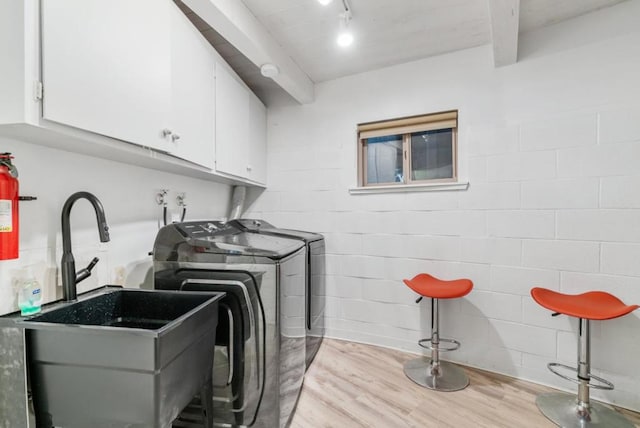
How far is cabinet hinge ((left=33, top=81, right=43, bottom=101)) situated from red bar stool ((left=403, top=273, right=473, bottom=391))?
215cm

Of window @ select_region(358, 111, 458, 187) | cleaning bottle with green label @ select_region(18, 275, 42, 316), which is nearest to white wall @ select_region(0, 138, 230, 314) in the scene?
cleaning bottle with green label @ select_region(18, 275, 42, 316)

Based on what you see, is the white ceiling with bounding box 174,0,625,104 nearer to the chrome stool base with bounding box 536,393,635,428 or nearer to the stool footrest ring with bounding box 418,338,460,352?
the stool footrest ring with bounding box 418,338,460,352

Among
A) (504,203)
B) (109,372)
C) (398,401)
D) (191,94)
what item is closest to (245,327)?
(109,372)

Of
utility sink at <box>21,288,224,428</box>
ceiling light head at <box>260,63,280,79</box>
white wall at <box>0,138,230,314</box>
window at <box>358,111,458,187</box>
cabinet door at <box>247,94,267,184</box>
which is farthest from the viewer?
cabinet door at <box>247,94,267,184</box>

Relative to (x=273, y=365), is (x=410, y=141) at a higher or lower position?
higher

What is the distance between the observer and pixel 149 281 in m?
1.81

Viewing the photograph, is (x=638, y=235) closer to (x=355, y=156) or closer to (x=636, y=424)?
(x=636, y=424)

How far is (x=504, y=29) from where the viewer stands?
1.72 metres

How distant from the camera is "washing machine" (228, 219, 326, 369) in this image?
7.18 feet

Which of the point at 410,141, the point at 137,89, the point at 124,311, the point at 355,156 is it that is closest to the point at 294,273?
the point at 124,311

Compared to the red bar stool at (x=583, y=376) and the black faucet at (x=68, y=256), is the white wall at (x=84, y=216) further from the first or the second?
the red bar stool at (x=583, y=376)

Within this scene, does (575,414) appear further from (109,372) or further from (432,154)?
(109,372)

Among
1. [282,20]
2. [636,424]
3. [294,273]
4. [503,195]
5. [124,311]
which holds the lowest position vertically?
[636,424]

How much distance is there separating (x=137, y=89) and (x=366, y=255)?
206 centimetres
